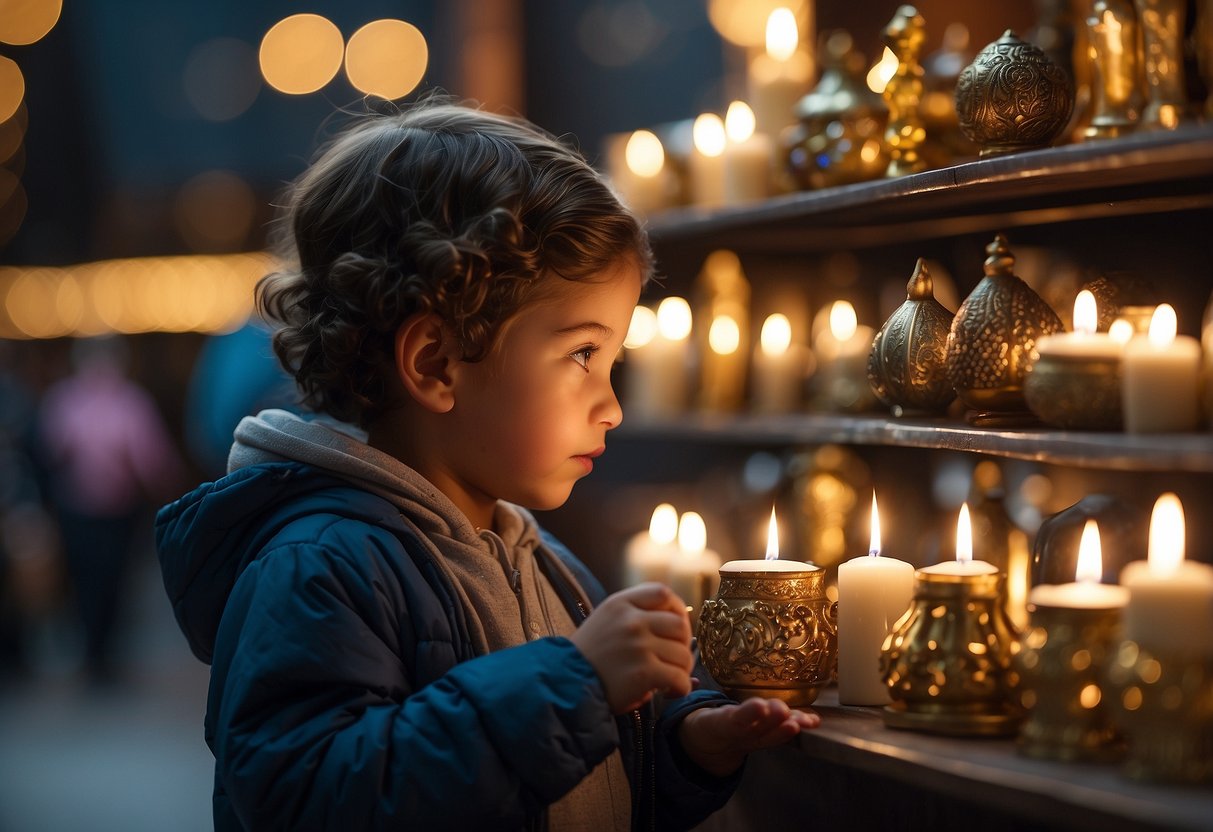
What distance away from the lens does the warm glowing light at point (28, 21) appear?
8.00 meters

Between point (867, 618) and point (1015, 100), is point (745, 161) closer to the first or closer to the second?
point (1015, 100)

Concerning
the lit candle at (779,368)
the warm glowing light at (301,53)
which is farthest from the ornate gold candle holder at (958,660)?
the warm glowing light at (301,53)

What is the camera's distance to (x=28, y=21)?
26.5ft

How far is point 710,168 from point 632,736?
1.28m

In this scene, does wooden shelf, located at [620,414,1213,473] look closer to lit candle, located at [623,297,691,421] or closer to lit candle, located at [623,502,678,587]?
lit candle, located at [623,502,678,587]

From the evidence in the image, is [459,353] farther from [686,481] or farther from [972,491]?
[686,481]

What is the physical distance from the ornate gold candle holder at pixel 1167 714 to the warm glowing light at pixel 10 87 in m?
→ 8.18

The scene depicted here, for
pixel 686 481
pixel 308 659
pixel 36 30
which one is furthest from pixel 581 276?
pixel 36 30

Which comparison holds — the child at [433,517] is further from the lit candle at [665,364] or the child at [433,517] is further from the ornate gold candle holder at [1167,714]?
the lit candle at [665,364]

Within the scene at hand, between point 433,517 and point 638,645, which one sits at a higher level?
point 433,517

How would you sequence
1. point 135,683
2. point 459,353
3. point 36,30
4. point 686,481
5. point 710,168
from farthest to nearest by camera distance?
point 36,30 → point 135,683 → point 686,481 → point 710,168 → point 459,353

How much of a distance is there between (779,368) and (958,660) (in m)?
1.34

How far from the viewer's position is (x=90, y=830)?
3695 millimetres

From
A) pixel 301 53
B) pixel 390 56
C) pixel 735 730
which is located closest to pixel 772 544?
pixel 735 730
